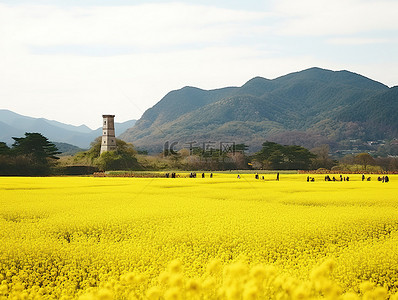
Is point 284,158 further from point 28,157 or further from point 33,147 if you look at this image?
point 28,157

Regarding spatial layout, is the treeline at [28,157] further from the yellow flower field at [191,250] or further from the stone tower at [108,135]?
the yellow flower field at [191,250]

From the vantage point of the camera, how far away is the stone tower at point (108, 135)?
60219 mm

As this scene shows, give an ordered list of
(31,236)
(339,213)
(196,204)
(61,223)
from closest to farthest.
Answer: (31,236) < (61,223) < (339,213) < (196,204)

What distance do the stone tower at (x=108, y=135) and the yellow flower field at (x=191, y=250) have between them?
4297 cm

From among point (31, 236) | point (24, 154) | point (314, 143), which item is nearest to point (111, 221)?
point (31, 236)

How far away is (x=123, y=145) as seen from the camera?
220 ft

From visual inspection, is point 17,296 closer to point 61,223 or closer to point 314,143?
point 61,223

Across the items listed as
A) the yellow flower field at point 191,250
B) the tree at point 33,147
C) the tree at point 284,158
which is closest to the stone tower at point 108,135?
the tree at point 33,147

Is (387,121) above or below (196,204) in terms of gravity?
above

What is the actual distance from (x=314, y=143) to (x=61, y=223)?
146417 millimetres

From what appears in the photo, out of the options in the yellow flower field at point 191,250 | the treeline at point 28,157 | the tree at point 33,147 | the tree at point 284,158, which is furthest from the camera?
the tree at point 284,158

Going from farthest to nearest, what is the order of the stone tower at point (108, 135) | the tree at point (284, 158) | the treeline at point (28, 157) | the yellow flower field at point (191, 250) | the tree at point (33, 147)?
the tree at point (284, 158), the stone tower at point (108, 135), the tree at point (33, 147), the treeline at point (28, 157), the yellow flower field at point (191, 250)

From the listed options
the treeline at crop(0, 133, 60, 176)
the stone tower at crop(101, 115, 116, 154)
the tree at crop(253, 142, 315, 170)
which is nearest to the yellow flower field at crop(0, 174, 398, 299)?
the treeline at crop(0, 133, 60, 176)

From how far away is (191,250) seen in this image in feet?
34.4
